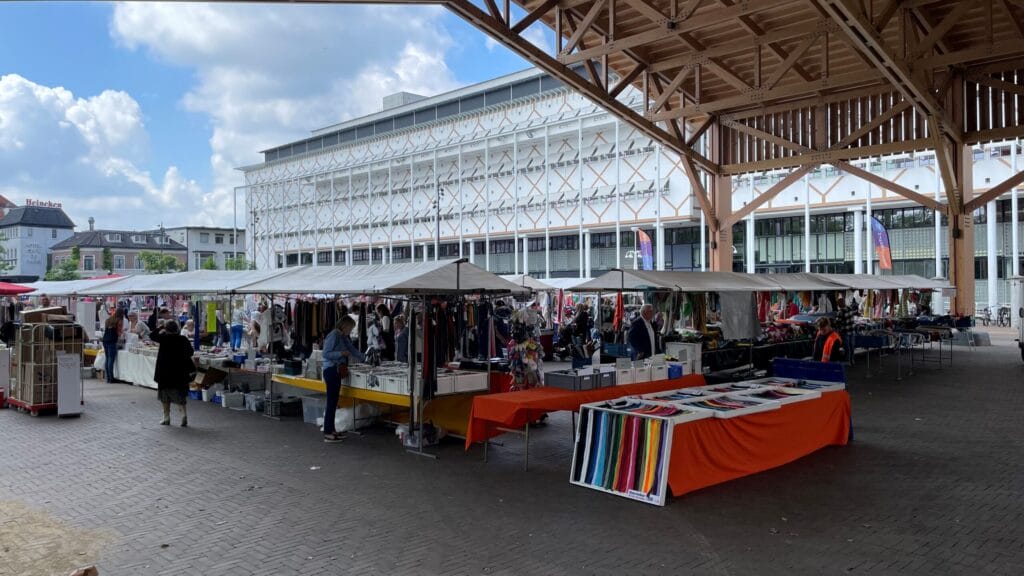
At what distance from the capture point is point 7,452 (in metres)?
8.03

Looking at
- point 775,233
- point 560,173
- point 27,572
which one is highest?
point 560,173

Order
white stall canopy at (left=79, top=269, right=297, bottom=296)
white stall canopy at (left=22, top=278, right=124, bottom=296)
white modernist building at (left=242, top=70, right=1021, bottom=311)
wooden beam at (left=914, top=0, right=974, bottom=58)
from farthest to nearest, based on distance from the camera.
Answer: white modernist building at (left=242, top=70, right=1021, bottom=311), white stall canopy at (left=22, top=278, right=124, bottom=296), wooden beam at (left=914, top=0, right=974, bottom=58), white stall canopy at (left=79, top=269, right=297, bottom=296)

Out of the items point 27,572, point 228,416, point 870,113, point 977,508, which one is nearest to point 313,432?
point 228,416

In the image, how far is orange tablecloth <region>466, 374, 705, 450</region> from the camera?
6.93 meters

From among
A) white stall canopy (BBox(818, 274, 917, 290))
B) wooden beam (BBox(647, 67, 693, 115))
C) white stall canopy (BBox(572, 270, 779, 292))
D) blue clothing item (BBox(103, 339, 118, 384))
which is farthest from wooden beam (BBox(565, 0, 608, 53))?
blue clothing item (BBox(103, 339, 118, 384))

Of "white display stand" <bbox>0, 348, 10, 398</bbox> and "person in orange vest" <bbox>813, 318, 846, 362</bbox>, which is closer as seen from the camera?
"person in orange vest" <bbox>813, 318, 846, 362</bbox>

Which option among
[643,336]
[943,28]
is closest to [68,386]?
[643,336]

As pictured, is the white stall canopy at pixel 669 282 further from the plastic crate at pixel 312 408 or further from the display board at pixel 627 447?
the plastic crate at pixel 312 408

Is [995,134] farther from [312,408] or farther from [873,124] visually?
[312,408]

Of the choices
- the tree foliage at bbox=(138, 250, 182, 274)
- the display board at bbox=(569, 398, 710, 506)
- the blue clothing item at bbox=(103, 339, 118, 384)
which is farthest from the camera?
the tree foliage at bbox=(138, 250, 182, 274)

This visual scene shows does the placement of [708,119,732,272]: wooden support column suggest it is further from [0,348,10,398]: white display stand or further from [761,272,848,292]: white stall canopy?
[0,348,10,398]: white display stand

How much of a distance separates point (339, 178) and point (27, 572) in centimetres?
4697

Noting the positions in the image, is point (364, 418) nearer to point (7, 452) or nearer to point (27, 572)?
point (7, 452)

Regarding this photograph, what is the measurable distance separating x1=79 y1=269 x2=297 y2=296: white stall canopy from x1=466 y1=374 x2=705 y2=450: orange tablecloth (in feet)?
16.1
